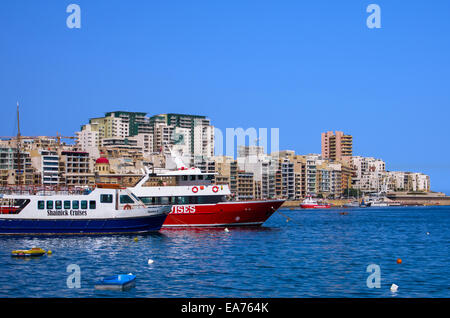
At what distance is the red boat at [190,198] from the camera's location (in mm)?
54031

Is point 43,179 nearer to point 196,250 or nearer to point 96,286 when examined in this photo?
point 196,250

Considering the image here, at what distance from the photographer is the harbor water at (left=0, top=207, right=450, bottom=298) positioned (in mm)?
22188

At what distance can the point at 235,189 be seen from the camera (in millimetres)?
189750

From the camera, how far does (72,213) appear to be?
43719 mm

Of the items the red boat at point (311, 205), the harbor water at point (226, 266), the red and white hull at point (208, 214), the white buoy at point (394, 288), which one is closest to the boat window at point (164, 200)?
the red and white hull at point (208, 214)

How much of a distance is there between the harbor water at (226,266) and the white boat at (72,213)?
0.83 m

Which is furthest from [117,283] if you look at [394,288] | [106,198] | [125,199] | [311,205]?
[311,205]

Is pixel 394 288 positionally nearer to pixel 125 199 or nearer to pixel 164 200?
pixel 125 199

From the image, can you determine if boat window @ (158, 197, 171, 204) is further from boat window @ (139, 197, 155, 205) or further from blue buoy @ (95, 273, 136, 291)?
blue buoy @ (95, 273, 136, 291)

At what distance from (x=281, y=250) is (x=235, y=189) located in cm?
15153

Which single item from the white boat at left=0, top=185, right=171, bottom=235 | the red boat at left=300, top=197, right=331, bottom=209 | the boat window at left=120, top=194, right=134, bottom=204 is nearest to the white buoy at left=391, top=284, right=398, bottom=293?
the white boat at left=0, top=185, right=171, bottom=235

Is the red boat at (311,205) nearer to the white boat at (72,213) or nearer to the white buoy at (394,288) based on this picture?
the white boat at (72,213)
